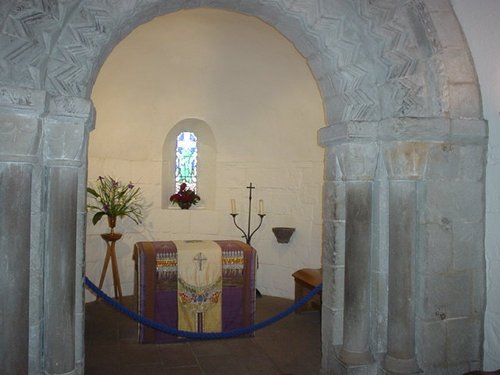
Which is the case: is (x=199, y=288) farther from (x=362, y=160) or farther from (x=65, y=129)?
(x=65, y=129)

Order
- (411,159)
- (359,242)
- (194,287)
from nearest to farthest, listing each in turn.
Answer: (411,159)
(359,242)
(194,287)

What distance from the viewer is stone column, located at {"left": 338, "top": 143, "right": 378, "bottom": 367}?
2.75 m

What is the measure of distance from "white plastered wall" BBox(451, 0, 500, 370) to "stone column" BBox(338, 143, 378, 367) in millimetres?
732

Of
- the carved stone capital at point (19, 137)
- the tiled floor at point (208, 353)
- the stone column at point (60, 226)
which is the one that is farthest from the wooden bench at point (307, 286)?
the carved stone capital at point (19, 137)

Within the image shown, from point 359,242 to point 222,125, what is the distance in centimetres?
351

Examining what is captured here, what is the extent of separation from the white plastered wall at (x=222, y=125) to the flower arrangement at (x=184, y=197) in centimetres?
11

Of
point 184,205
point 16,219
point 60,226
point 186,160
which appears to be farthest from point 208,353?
point 186,160

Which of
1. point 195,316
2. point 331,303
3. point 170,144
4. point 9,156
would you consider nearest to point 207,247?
point 195,316

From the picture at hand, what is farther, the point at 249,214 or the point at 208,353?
the point at 249,214

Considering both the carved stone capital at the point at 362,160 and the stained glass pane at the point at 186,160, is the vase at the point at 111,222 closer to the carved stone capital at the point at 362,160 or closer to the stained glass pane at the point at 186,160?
the stained glass pane at the point at 186,160

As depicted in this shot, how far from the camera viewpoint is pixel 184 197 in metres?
5.86

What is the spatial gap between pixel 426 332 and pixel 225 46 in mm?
4033

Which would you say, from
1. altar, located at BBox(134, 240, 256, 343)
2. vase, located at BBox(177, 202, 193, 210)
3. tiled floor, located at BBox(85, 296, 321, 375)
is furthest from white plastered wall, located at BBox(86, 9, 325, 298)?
altar, located at BBox(134, 240, 256, 343)

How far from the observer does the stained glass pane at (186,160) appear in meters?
6.11
